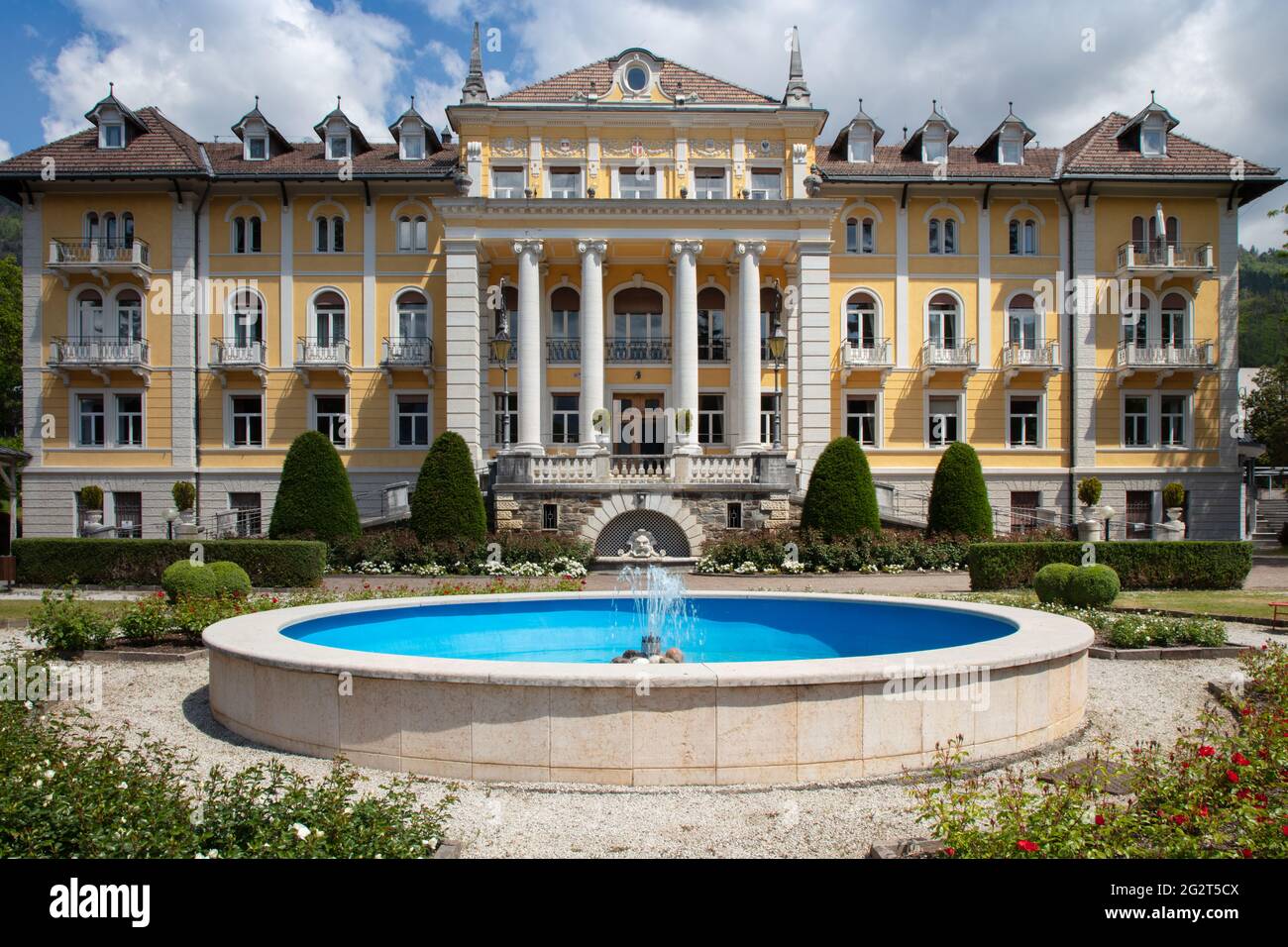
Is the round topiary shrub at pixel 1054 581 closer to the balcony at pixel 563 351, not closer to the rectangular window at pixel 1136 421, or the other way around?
the balcony at pixel 563 351

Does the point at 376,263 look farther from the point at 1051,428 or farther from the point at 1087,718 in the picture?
the point at 1087,718

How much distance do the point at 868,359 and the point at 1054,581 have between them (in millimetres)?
20464

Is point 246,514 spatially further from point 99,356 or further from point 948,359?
point 948,359

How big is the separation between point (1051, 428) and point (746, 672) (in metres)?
33.4

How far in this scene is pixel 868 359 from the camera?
35469 millimetres

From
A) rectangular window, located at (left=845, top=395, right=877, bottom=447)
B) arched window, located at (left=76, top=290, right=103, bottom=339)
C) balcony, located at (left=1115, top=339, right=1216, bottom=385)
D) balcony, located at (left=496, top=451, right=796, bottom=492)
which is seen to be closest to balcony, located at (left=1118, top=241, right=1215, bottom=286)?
balcony, located at (left=1115, top=339, right=1216, bottom=385)

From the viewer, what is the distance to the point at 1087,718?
9773mm

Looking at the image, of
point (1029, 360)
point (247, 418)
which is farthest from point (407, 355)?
point (1029, 360)

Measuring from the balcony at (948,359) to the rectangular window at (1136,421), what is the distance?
7.21 metres

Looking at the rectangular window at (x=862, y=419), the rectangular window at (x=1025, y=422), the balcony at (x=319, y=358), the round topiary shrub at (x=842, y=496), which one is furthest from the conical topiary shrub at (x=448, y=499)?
the rectangular window at (x=1025, y=422)

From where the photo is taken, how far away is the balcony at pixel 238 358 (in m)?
34.9

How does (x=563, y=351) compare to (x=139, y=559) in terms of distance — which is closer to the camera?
(x=139, y=559)

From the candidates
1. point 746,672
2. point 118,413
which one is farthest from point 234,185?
point 746,672

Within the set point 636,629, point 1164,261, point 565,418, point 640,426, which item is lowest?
point 636,629
